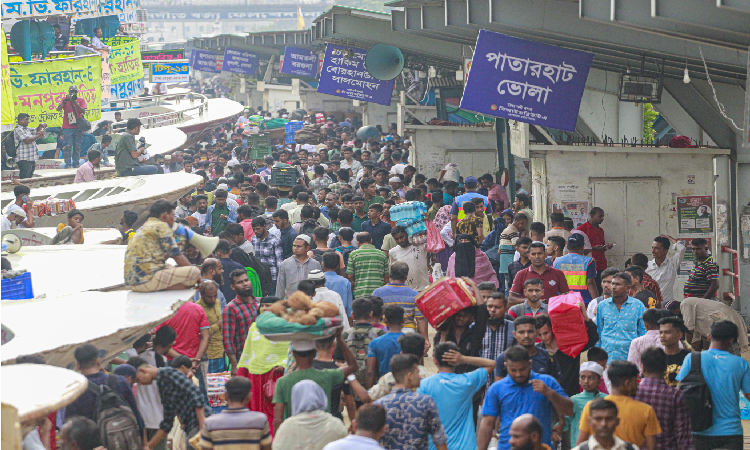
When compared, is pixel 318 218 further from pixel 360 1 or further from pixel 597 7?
pixel 360 1

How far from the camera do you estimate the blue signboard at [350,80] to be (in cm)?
2350

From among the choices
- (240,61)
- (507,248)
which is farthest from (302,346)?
(240,61)

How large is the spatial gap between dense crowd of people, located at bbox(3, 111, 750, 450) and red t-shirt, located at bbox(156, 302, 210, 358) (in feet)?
0.04

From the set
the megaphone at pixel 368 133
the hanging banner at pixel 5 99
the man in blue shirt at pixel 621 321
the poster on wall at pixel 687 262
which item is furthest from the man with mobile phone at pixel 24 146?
the man in blue shirt at pixel 621 321

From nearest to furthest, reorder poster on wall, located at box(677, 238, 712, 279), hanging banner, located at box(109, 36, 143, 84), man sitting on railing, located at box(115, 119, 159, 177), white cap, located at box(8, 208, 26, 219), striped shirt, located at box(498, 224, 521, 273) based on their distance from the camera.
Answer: striped shirt, located at box(498, 224, 521, 273) → poster on wall, located at box(677, 238, 712, 279) → white cap, located at box(8, 208, 26, 219) → man sitting on railing, located at box(115, 119, 159, 177) → hanging banner, located at box(109, 36, 143, 84)

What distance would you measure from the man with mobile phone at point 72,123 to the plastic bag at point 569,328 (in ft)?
50.4

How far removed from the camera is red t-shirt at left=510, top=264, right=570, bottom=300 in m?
9.23

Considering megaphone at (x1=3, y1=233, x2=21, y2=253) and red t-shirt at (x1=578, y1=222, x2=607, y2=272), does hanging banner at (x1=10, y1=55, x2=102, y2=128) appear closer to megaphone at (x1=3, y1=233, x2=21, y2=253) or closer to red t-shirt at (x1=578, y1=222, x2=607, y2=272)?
megaphone at (x1=3, y1=233, x2=21, y2=253)

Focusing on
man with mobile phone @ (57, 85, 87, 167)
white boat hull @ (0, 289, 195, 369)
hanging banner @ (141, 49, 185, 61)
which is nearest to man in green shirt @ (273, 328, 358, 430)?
white boat hull @ (0, 289, 195, 369)

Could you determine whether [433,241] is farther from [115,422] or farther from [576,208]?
[115,422]

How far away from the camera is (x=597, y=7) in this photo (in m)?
Answer: 10.9

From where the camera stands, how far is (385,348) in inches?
282

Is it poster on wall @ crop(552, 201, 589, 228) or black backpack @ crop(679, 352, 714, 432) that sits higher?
poster on wall @ crop(552, 201, 589, 228)

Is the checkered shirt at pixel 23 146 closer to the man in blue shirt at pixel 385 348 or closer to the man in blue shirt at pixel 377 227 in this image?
the man in blue shirt at pixel 377 227
